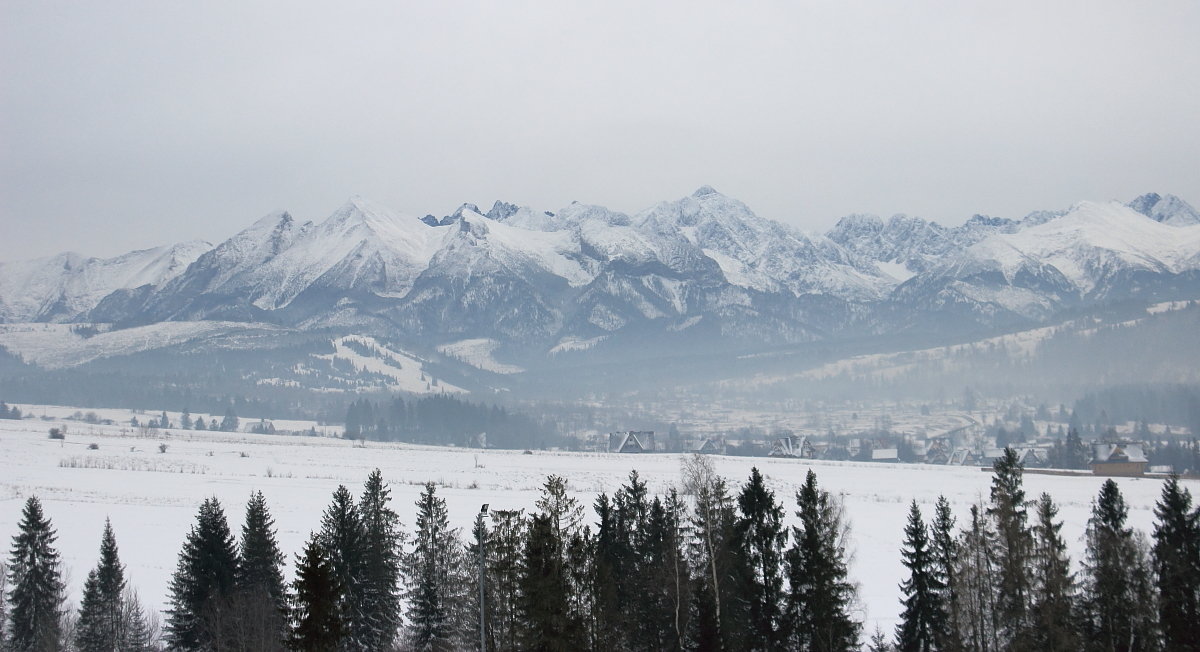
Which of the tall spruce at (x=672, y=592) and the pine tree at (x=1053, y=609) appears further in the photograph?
the tall spruce at (x=672, y=592)

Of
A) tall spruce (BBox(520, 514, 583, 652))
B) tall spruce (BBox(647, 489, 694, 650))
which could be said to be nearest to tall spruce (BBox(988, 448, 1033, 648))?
tall spruce (BBox(647, 489, 694, 650))

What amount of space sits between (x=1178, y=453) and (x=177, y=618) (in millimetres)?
161139

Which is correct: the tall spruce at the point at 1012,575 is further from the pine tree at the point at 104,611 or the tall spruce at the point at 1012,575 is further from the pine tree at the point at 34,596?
the pine tree at the point at 34,596

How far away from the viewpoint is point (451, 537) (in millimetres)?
54781

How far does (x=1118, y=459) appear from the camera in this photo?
492ft

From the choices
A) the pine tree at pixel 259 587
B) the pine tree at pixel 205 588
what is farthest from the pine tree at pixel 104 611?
the pine tree at pixel 259 587

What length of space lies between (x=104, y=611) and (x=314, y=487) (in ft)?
168

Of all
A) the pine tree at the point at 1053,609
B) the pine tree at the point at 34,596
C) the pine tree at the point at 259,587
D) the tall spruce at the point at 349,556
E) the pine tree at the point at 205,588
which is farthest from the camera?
the pine tree at the point at 34,596

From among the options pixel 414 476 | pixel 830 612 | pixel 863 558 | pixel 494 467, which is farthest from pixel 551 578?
pixel 494 467

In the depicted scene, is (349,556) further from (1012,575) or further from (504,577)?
(1012,575)

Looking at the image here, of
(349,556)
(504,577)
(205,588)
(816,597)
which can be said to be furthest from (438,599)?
(816,597)

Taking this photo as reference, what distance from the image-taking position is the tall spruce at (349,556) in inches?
Answer: 1944

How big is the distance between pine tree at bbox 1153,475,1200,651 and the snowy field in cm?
1419

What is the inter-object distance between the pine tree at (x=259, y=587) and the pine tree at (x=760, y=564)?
59.3 ft
